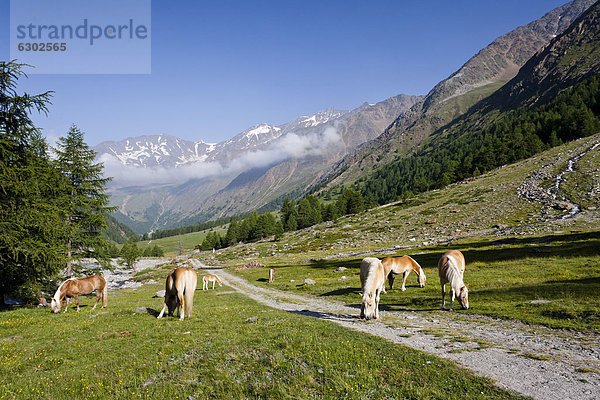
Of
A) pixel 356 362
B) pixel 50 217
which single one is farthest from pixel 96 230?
pixel 356 362

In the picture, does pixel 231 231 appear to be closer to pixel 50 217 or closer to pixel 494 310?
pixel 50 217

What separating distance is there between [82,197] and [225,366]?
1317 inches

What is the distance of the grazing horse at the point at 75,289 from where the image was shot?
2023 centimetres

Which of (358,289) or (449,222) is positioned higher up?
(449,222)

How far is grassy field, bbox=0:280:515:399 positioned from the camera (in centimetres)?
754

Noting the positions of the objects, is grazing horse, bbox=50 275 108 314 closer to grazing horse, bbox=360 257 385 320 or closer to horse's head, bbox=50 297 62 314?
horse's head, bbox=50 297 62 314

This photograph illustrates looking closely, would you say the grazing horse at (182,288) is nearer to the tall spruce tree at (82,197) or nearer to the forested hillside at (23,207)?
the forested hillside at (23,207)

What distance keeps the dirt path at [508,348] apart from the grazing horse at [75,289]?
20.4 m

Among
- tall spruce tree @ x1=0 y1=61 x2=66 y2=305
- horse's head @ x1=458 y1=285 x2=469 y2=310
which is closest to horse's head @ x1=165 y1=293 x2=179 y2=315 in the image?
tall spruce tree @ x1=0 y1=61 x2=66 y2=305

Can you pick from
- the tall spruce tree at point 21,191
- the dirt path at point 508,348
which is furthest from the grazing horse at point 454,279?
the tall spruce tree at point 21,191

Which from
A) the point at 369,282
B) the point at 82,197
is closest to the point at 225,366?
the point at 369,282

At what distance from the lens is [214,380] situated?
8.36 metres

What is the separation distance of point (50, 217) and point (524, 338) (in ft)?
93.8

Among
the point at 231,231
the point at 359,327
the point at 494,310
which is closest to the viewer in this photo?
the point at 359,327
